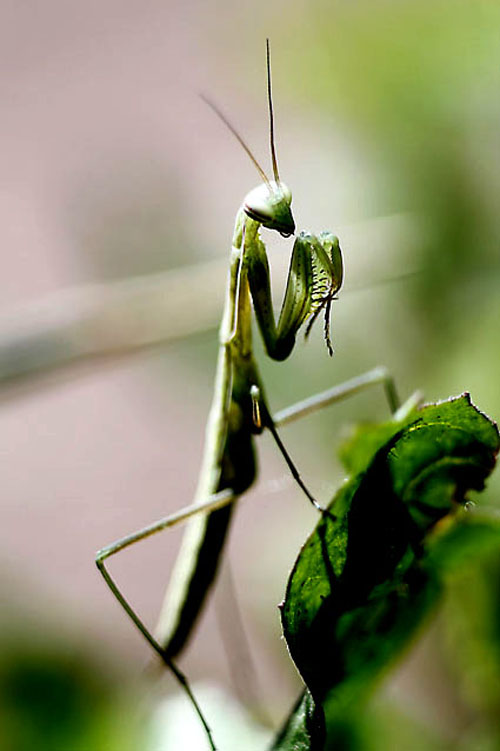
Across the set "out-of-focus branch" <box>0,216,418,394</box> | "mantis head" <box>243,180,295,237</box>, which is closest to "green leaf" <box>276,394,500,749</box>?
"mantis head" <box>243,180,295,237</box>

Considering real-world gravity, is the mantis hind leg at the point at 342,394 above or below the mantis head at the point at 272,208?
below

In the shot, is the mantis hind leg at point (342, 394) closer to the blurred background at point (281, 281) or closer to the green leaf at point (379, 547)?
the blurred background at point (281, 281)

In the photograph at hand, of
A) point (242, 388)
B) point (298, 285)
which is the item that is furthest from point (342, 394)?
point (298, 285)

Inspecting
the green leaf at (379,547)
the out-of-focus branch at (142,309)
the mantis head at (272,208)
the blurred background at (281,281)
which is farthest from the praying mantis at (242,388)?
the out-of-focus branch at (142,309)

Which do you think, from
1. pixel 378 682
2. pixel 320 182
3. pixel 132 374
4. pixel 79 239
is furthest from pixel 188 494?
pixel 378 682

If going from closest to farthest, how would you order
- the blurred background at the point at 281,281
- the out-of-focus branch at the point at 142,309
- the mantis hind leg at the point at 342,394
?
the blurred background at the point at 281,281
the mantis hind leg at the point at 342,394
the out-of-focus branch at the point at 142,309

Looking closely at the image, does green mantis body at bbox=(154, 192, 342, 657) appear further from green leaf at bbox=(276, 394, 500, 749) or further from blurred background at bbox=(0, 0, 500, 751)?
green leaf at bbox=(276, 394, 500, 749)
